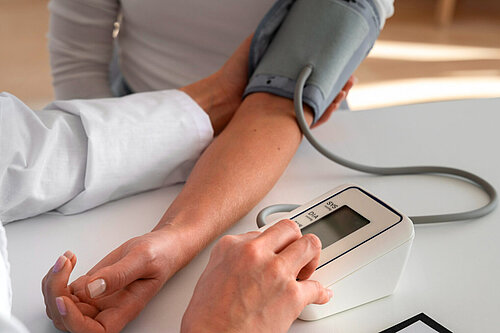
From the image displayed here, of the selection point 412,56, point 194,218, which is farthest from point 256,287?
point 412,56

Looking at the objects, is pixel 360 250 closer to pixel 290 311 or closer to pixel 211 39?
pixel 290 311

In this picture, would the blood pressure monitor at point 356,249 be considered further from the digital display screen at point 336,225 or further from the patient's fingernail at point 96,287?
the patient's fingernail at point 96,287

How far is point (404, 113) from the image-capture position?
29.2 inches

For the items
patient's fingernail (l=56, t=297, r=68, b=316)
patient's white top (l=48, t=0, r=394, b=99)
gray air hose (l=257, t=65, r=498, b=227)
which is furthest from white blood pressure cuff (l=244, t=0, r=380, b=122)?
patient's fingernail (l=56, t=297, r=68, b=316)

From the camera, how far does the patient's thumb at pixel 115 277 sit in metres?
0.42

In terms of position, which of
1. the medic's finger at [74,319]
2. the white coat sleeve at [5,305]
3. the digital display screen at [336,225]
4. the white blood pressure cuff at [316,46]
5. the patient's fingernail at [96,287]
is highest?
the white blood pressure cuff at [316,46]

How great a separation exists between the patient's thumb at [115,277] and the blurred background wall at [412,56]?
1565 millimetres

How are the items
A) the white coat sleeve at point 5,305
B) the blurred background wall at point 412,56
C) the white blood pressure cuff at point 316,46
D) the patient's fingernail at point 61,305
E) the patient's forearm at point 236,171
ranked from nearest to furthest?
1. the white coat sleeve at point 5,305
2. the patient's fingernail at point 61,305
3. the patient's forearm at point 236,171
4. the white blood pressure cuff at point 316,46
5. the blurred background wall at point 412,56

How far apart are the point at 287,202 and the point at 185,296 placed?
0.54 ft

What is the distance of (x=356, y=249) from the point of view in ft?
1.44

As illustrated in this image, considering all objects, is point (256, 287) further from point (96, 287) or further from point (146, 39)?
point (146, 39)

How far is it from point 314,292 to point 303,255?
0.03 metres

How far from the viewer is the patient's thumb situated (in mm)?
417

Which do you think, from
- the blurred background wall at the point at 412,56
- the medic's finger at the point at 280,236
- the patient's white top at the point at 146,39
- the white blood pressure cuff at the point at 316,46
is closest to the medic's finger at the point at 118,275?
the medic's finger at the point at 280,236
